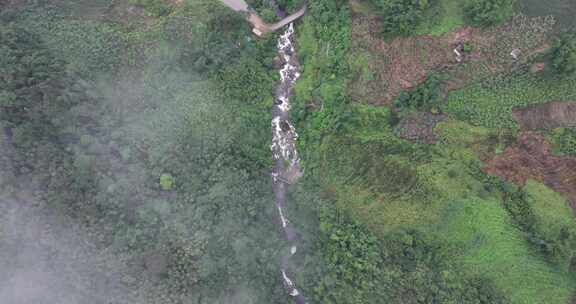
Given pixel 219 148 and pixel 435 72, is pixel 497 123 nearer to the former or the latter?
pixel 435 72

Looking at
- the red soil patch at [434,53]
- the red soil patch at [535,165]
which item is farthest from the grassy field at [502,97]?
the red soil patch at [535,165]

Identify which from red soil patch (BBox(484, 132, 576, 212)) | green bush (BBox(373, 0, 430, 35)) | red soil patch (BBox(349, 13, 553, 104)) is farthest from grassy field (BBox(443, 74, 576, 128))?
green bush (BBox(373, 0, 430, 35))

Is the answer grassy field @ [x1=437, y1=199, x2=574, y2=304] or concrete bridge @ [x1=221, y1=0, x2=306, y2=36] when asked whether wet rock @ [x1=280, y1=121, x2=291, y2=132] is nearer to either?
concrete bridge @ [x1=221, y1=0, x2=306, y2=36]

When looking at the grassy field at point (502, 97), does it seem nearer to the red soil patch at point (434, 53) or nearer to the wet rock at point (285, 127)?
the red soil patch at point (434, 53)

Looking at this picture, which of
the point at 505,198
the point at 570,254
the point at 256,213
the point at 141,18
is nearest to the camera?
the point at 570,254

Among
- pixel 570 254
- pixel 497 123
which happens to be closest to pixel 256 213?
pixel 497 123

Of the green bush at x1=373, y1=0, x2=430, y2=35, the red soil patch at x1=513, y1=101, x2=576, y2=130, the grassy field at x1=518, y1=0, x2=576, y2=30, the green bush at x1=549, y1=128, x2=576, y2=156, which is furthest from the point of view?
the green bush at x1=373, y1=0, x2=430, y2=35
